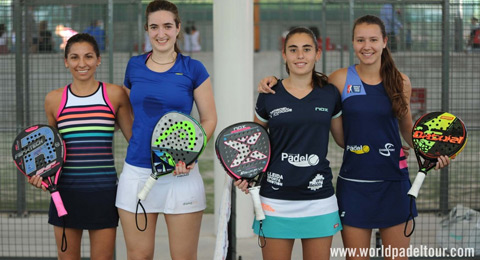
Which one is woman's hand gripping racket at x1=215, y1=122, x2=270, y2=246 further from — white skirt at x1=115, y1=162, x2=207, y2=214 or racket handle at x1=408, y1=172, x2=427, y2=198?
racket handle at x1=408, y1=172, x2=427, y2=198

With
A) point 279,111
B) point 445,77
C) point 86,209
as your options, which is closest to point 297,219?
point 279,111

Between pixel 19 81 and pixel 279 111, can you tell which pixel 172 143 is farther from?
pixel 19 81

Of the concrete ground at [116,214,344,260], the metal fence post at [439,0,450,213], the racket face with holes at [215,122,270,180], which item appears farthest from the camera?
the metal fence post at [439,0,450,213]

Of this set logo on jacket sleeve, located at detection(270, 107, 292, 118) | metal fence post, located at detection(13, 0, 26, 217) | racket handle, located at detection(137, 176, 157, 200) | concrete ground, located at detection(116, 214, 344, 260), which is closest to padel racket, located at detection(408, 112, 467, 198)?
logo on jacket sleeve, located at detection(270, 107, 292, 118)

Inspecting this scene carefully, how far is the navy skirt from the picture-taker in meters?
3.70

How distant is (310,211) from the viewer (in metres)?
3.49

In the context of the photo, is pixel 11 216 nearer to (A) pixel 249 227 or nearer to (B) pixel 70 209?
(A) pixel 249 227

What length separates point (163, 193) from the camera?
3.55 m

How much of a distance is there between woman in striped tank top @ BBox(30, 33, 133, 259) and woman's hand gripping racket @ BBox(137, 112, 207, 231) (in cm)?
37

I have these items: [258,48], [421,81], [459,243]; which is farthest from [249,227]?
[258,48]

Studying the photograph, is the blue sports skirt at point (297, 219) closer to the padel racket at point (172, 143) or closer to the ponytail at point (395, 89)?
the padel racket at point (172, 143)

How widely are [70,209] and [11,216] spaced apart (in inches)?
149

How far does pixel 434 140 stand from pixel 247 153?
0.96 meters

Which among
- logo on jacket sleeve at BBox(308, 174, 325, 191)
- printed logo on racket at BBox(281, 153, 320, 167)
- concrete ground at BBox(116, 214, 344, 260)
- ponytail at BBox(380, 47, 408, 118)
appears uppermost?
ponytail at BBox(380, 47, 408, 118)
